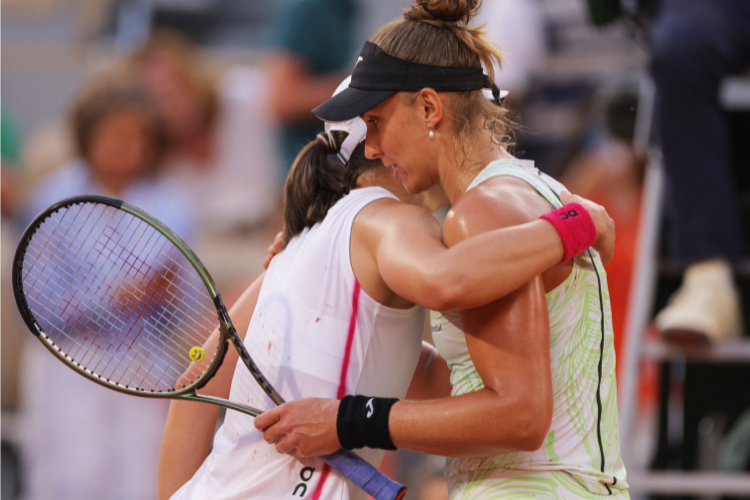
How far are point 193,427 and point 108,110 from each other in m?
2.90

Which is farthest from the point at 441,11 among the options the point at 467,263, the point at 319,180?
the point at 467,263

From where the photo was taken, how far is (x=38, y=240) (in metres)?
3.59

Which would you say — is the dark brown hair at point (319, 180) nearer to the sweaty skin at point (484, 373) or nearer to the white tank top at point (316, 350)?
the white tank top at point (316, 350)

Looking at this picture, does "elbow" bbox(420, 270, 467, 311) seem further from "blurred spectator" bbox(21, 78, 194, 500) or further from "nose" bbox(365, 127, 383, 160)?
"blurred spectator" bbox(21, 78, 194, 500)

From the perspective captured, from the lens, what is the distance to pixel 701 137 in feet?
10.2

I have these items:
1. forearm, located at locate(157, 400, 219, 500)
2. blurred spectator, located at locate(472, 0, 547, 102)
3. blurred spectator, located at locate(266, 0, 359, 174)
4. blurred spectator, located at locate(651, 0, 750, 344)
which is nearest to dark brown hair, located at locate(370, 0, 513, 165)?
forearm, located at locate(157, 400, 219, 500)

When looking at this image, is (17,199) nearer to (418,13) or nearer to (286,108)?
(286,108)

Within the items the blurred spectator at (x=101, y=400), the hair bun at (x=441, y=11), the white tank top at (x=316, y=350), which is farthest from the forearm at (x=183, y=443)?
the blurred spectator at (x=101, y=400)

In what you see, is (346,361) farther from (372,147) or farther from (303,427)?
(372,147)

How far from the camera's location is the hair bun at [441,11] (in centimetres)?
170

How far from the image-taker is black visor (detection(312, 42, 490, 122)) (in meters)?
1.69

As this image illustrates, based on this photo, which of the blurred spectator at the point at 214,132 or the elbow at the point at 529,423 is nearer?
the elbow at the point at 529,423

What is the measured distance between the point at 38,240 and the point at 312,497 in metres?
2.34

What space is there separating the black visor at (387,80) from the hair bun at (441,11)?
0.10 meters
